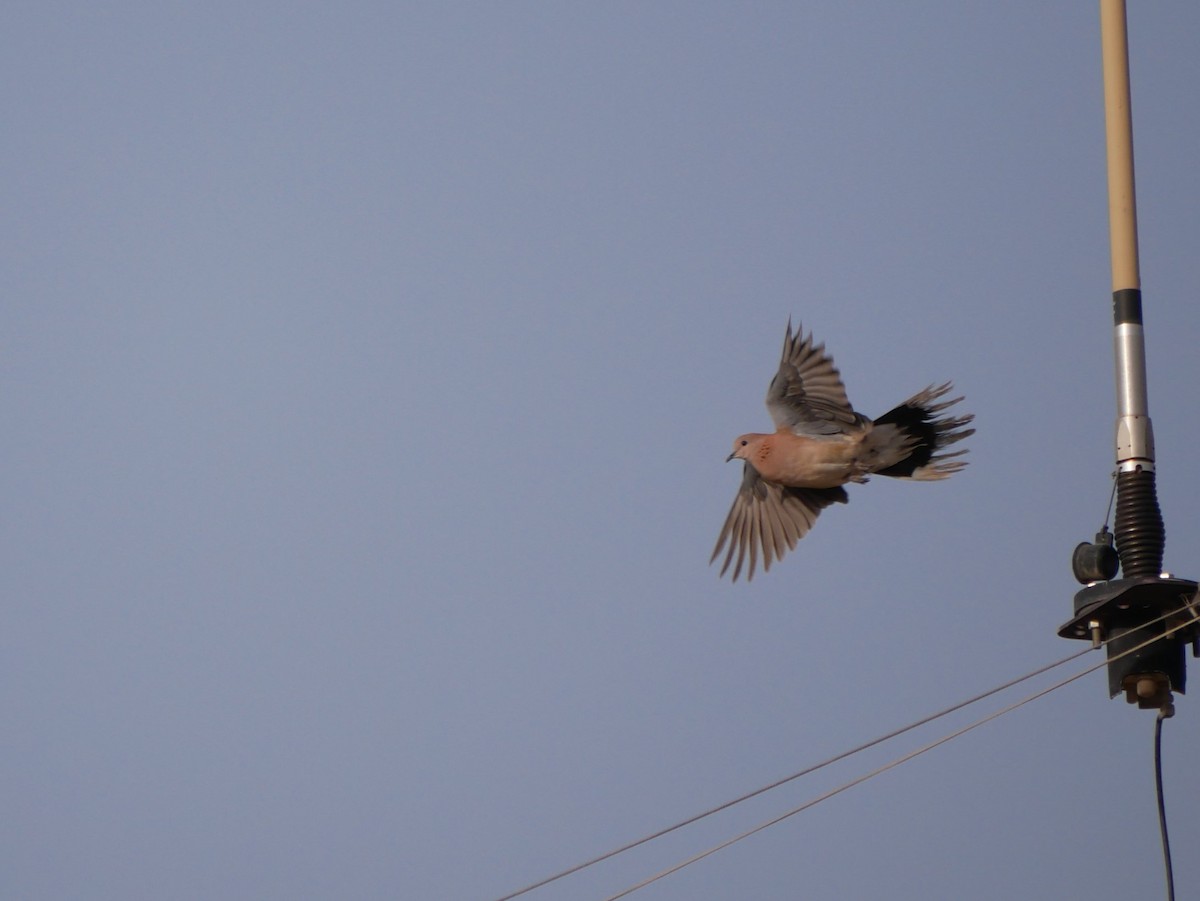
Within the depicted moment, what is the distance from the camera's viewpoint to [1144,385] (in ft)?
17.0

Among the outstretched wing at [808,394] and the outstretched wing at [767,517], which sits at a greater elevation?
the outstretched wing at [808,394]

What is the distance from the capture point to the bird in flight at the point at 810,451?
27.8 feet

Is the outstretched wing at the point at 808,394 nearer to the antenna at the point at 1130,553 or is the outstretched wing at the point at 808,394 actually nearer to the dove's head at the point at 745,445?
the dove's head at the point at 745,445

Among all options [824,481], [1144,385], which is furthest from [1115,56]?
[824,481]

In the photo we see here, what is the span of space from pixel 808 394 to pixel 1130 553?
13.2ft

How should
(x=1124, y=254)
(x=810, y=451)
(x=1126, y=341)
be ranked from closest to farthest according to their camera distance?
1. (x=1126, y=341)
2. (x=1124, y=254)
3. (x=810, y=451)

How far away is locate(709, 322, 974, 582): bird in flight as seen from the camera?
846 cm

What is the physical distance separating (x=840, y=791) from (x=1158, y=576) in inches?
51.7

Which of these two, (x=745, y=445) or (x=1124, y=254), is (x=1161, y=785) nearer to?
(x=1124, y=254)

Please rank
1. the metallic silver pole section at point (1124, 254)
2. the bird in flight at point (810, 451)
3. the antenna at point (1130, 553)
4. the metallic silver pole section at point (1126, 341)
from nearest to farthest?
the antenna at point (1130, 553) < the metallic silver pole section at point (1126, 341) < the metallic silver pole section at point (1124, 254) < the bird in flight at point (810, 451)

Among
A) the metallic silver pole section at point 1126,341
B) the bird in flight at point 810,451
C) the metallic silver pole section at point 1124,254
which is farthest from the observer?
the bird in flight at point 810,451

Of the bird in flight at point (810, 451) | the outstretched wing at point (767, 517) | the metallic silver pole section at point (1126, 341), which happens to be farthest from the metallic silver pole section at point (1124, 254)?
the outstretched wing at point (767, 517)

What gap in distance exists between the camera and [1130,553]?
495cm

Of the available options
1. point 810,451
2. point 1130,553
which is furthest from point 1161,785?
point 810,451
